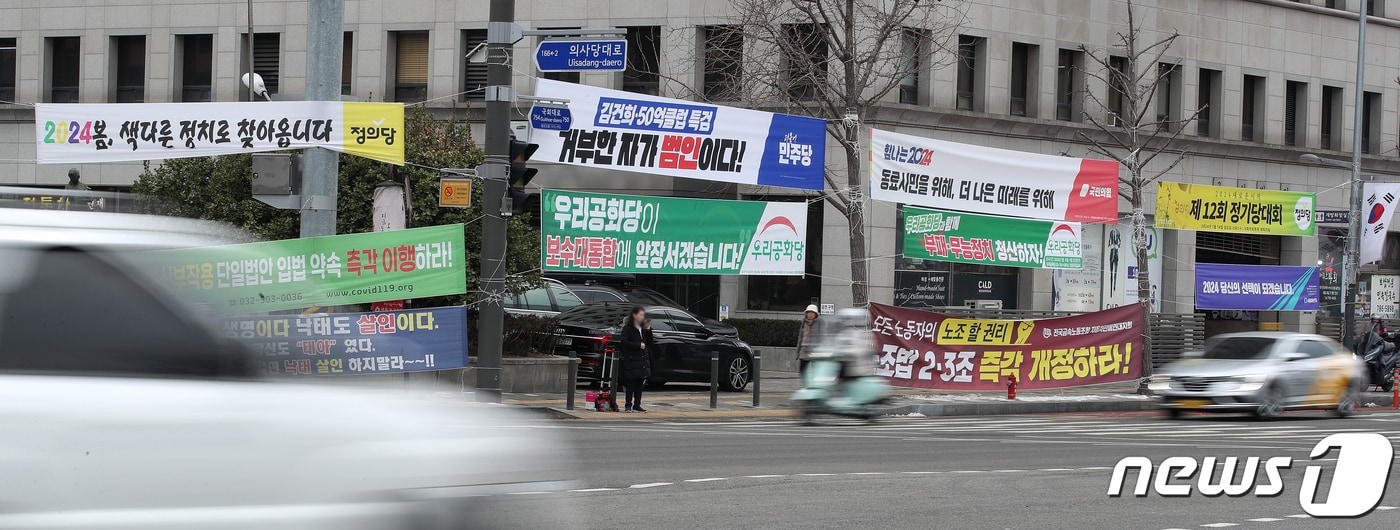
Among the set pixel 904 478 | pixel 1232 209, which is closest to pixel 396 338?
pixel 904 478

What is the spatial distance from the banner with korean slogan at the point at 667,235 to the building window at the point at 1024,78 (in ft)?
53.7

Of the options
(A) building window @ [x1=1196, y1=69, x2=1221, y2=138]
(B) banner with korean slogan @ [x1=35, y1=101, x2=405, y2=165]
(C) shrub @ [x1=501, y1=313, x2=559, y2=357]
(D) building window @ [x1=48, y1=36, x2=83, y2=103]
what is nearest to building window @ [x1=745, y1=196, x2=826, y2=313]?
(C) shrub @ [x1=501, y1=313, x2=559, y2=357]

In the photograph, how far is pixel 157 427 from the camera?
4090mm

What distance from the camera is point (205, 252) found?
485 centimetres

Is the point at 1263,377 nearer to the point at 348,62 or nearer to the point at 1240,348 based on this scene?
the point at 1240,348

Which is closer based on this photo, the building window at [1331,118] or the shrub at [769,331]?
the shrub at [769,331]

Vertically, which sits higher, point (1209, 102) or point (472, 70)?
point (1209, 102)

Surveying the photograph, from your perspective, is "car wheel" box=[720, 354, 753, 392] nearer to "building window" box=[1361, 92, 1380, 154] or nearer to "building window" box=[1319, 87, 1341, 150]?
"building window" box=[1319, 87, 1341, 150]

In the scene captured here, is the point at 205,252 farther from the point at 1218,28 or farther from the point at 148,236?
the point at 1218,28

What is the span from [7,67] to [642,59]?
60.0 ft

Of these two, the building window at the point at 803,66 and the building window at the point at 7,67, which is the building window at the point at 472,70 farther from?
the building window at the point at 7,67

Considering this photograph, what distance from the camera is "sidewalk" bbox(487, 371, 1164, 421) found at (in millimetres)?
20328

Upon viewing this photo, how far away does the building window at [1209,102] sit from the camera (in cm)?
3919

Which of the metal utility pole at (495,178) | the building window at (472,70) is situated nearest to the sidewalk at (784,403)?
the metal utility pole at (495,178)
